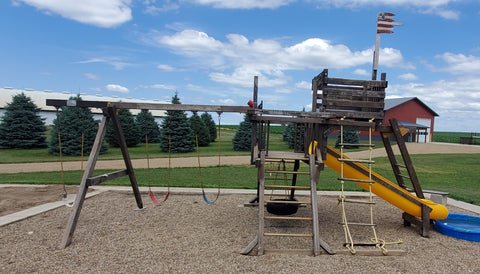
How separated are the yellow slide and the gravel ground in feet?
1.63

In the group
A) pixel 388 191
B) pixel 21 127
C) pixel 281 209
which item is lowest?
pixel 281 209

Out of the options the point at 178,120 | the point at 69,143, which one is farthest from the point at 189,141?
the point at 69,143

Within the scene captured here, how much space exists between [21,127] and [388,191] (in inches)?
1057

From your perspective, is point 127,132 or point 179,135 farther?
point 127,132

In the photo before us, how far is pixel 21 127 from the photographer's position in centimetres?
2362

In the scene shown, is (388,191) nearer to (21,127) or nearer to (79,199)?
(79,199)

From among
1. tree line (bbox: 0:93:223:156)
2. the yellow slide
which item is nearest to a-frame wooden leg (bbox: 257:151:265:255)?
the yellow slide

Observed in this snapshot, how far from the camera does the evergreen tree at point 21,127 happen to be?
23297 mm

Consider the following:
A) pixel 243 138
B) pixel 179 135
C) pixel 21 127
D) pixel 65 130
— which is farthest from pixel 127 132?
pixel 243 138

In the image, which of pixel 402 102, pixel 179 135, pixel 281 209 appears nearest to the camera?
pixel 281 209

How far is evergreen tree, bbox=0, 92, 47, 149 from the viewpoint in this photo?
2330 cm

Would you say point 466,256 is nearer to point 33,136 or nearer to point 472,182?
point 472,182

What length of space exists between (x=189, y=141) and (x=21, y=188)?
15.5 m

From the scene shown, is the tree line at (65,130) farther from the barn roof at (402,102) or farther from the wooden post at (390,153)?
the barn roof at (402,102)
